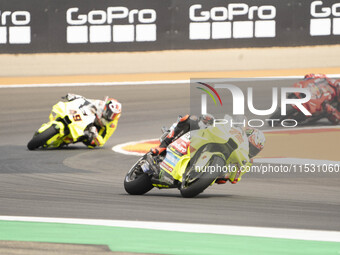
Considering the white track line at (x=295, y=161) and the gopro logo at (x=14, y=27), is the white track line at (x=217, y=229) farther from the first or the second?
the gopro logo at (x=14, y=27)

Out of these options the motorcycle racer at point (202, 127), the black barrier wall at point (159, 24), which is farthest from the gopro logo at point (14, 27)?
the motorcycle racer at point (202, 127)

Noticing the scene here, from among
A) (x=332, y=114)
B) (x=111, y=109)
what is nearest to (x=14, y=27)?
(x=111, y=109)

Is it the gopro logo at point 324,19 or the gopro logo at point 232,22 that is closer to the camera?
the gopro logo at point 324,19

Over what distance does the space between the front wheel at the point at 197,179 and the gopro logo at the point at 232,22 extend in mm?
13338

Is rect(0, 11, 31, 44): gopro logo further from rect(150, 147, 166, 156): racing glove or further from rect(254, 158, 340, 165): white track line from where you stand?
rect(150, 147, 166, 156): racing glove

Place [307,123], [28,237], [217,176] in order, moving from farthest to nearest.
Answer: [307,123]
[217,176]
[28,237]

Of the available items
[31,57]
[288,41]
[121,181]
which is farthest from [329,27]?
[121,181]

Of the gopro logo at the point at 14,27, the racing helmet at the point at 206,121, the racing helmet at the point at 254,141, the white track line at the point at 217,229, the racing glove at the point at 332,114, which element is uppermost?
the gopro logo at the point at 14,27

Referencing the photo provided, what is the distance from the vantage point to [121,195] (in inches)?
331

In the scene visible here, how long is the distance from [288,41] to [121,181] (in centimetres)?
1241

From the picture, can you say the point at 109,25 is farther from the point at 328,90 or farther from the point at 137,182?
the point at 137,182

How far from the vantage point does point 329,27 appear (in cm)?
2091

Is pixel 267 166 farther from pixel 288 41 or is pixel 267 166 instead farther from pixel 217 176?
pixel 288 41

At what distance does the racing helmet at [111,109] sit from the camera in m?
13.0
